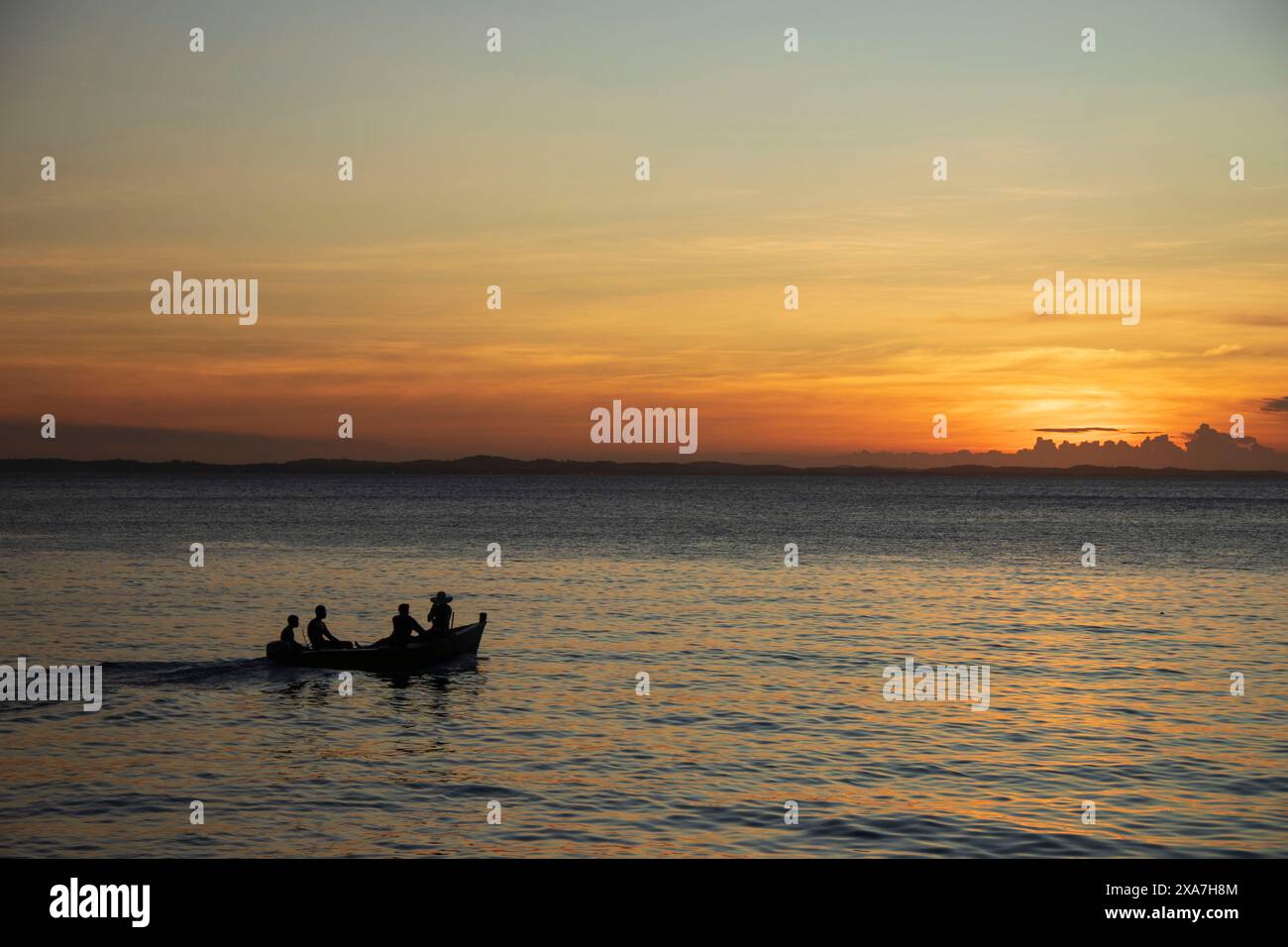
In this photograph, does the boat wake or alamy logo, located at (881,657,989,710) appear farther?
the boat wake

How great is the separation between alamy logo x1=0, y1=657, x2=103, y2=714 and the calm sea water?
2.10ft

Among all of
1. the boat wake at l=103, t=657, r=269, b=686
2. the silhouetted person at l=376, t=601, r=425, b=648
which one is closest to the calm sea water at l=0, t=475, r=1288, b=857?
the boat wake at l=103, t=657, r=269, b=686

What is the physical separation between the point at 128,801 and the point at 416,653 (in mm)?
13149

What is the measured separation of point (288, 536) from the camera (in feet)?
319

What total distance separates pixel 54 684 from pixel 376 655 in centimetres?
841

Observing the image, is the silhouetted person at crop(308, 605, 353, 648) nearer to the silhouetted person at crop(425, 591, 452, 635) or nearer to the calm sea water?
the calm sea water

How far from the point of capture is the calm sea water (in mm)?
17672

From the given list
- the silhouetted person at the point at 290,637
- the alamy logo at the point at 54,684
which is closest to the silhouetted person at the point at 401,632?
the silhouetted person at the point at 290,637

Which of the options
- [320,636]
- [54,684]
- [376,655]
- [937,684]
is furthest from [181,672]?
[937,684]

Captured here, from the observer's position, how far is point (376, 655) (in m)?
31.5
